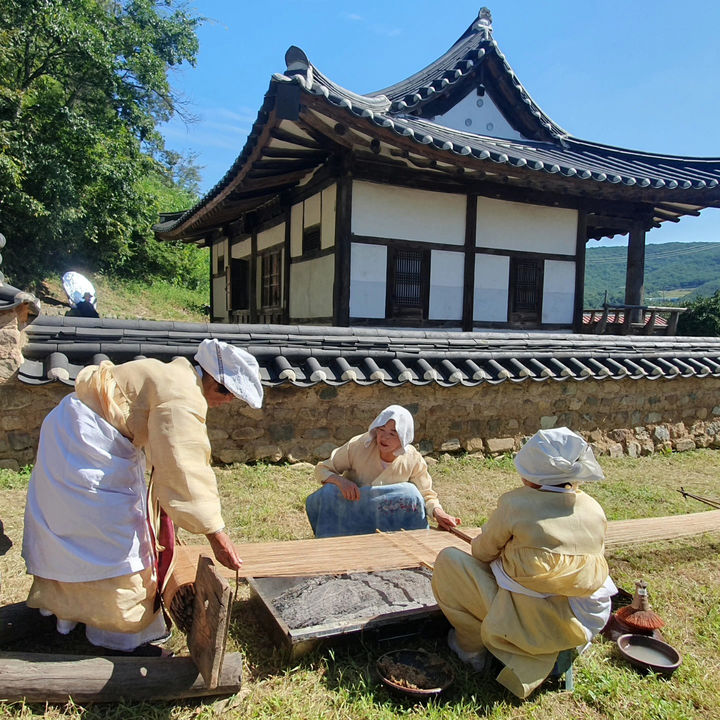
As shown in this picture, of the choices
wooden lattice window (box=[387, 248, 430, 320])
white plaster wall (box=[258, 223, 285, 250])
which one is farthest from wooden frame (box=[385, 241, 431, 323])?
white plaster wall (box=[258, 223, 285, 250])

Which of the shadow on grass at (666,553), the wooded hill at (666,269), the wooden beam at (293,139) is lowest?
the shadow on grass at (666,553)

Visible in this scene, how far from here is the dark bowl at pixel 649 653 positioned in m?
2.59

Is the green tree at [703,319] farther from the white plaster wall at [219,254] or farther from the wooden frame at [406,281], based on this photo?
the white plaster wall at [219,254]

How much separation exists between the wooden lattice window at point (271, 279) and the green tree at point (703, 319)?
638 inches

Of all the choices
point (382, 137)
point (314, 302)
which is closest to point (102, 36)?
point (314, 302)

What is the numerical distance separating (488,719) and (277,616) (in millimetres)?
1005

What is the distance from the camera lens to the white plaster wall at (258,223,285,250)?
8875 millimetres

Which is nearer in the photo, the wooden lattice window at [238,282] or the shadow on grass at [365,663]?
the shadow on grass at [365,663]

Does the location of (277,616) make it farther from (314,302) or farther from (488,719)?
(314,302)

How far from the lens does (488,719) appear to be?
7.34 ft

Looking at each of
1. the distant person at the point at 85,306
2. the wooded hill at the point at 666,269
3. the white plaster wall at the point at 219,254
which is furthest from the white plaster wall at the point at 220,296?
the wooded hill at the point at 666,269

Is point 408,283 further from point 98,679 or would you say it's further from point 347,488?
point 98,679

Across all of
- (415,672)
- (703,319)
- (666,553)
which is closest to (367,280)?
(666,553)

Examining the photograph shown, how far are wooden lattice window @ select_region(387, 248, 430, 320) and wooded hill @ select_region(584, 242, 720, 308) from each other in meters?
53.9
